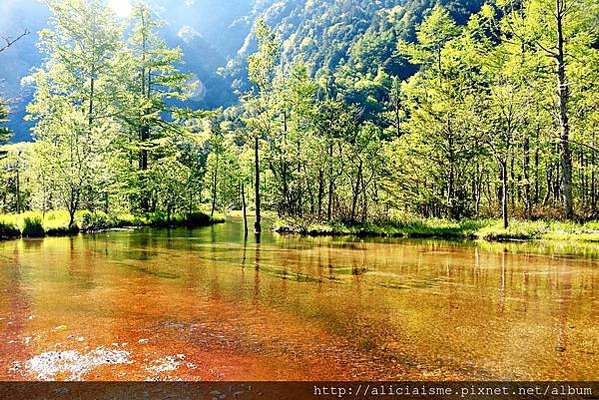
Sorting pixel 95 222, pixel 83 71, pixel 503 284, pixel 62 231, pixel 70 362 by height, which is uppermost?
pixel 83 71

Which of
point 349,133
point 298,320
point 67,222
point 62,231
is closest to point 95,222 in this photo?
point 67,222

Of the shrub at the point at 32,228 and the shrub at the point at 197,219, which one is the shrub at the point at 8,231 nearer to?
the shrub at the point at 32,228

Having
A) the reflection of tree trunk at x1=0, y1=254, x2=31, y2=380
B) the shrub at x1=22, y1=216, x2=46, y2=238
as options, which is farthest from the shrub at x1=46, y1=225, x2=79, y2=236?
the reflection of tree trunk at x1=0, y1=254, x2=31, y2=380

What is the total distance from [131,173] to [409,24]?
68.4m

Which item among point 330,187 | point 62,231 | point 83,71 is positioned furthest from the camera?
point 83,71

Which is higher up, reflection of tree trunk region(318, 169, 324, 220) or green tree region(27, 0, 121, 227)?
green tree region(27, 0, 121, 227)

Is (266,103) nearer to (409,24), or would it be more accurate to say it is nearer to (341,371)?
(341,371)

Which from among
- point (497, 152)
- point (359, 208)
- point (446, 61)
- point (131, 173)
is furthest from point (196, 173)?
point (497, 152)

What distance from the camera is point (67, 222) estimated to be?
69.0ft

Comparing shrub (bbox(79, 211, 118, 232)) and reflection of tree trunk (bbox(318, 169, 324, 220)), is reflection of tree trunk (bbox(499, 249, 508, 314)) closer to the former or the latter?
reflection of tree trunk (bbox(318, 169, 324, 220))

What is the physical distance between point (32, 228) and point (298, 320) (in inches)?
676

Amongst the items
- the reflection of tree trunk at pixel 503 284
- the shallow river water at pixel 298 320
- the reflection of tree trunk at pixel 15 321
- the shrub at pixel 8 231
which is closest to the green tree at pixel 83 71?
the shrub at pixel 8 231

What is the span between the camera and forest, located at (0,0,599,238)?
834 inches

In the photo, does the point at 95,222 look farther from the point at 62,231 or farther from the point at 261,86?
the point at 261,86
